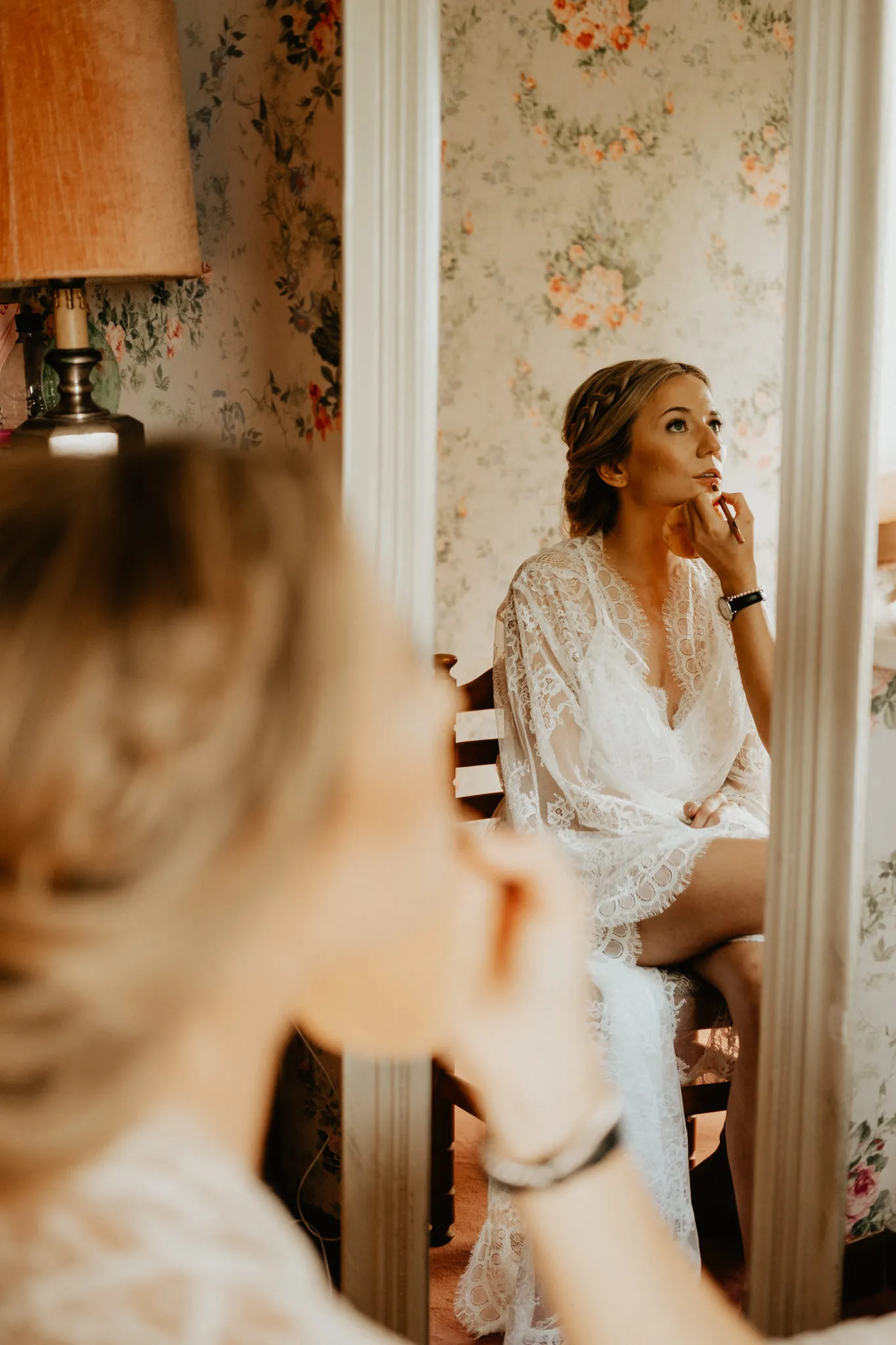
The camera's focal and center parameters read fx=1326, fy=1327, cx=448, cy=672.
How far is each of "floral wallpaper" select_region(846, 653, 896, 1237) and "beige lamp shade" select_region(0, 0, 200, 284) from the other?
0.99 m

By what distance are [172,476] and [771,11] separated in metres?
1.03

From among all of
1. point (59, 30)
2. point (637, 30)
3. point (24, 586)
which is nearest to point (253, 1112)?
point (24, 586)

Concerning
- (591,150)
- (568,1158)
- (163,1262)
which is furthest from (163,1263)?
(591,150)

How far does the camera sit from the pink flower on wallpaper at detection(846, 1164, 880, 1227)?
1.66 meters

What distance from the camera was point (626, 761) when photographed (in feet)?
4.21

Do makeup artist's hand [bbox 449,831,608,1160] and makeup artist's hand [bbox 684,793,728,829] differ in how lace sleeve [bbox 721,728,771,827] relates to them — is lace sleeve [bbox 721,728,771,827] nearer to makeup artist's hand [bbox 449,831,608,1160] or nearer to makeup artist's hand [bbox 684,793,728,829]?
makeup artist's hand [bbox 684,793,728,829]

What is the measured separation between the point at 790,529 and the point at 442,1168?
767 millimetres

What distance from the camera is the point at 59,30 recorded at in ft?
4.70

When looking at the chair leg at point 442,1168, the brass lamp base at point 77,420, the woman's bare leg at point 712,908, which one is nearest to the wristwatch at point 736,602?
the woman's bare leg at point 712,908

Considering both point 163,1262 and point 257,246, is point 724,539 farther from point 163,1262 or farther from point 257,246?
point 163,1262

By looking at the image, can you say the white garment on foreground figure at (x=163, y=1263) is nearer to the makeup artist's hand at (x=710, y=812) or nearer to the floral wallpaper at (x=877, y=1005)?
the makeup artist's hand at (x=710, y=812)

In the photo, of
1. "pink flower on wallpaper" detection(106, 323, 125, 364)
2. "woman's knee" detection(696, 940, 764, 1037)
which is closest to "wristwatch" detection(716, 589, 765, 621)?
"woman's knee" detection(696, 940, 764, 1037)

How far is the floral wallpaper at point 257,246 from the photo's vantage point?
148cm

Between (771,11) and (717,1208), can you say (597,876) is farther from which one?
(771,11)
